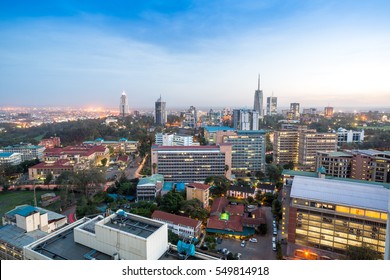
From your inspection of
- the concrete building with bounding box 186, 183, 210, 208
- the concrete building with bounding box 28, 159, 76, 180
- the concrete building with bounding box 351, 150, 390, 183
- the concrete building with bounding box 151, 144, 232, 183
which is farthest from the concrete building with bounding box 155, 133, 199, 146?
the concrete building with bounding box 351, 150, 390, 183

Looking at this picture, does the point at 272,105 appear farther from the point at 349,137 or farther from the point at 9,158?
the point at 9,158

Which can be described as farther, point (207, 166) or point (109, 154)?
point (109, 154)

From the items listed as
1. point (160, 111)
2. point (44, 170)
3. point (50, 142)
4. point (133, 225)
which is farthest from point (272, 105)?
point (133, 225)

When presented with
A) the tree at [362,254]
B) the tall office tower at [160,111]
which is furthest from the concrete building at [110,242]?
the tall office tower at [160,111]

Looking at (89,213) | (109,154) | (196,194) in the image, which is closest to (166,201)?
(196,194)

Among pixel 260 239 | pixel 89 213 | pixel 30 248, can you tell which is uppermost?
pixel 30 248

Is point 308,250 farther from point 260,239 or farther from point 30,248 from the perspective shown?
point 30,248

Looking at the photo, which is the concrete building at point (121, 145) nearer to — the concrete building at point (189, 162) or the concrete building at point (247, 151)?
the concrete building at point (189, 162)

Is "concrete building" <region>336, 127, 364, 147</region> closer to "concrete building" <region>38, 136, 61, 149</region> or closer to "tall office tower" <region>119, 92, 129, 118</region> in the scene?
"concrete building" <region>38, 136, 61, 149</region>
